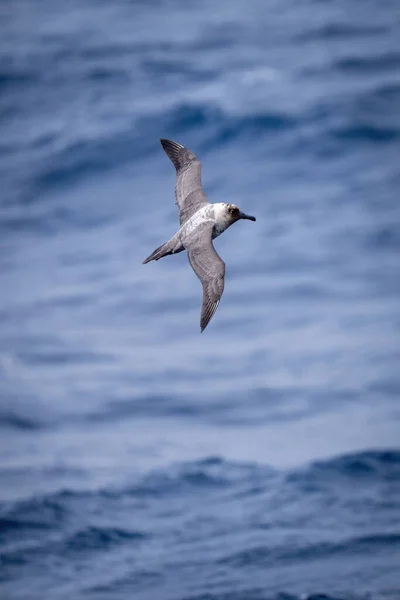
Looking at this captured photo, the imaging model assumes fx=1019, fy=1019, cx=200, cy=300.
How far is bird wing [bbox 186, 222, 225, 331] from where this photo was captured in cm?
1202

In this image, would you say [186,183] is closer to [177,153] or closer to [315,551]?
[177,153]

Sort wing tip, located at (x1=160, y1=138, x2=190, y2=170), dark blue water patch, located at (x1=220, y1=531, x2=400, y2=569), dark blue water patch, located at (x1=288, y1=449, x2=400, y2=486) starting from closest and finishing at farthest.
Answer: wing tip, located at (x1=160, y1=138, x2=190, y2=170) → dark blue water patch, located at (x1=220, y1=531, x2=400, y2=569) → dark blue water patch, located at (x1=288, y1=449, x2=400, y2=486)

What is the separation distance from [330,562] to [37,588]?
1026cm

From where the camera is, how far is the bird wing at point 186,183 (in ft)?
46.4

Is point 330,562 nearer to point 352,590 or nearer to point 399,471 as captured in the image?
point 352,590

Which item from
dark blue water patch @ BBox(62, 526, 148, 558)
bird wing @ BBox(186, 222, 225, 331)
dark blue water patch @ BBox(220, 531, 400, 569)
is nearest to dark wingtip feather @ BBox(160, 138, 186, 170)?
bird wing @ BBox(186, 222, 225, 331)

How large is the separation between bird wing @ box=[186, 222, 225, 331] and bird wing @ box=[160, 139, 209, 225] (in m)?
1.07

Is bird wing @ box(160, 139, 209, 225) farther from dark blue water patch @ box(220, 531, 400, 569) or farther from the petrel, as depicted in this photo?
dark blue water patch @ box(220, 531, 400, 569)

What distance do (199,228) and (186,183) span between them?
5.90 feet

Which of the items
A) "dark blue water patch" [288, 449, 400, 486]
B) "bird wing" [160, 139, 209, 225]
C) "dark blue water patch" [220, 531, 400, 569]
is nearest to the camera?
"bird wing" [160, 139, 209, 225]

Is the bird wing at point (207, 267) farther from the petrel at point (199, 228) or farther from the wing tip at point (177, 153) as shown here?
the wing tip at point (177, 153)

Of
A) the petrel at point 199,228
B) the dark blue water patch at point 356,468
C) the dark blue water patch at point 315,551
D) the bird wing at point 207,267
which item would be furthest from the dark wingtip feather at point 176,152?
the dark blue water patch at point 356,468

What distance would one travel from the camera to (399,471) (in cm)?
3812

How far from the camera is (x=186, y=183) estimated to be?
48.3ft
